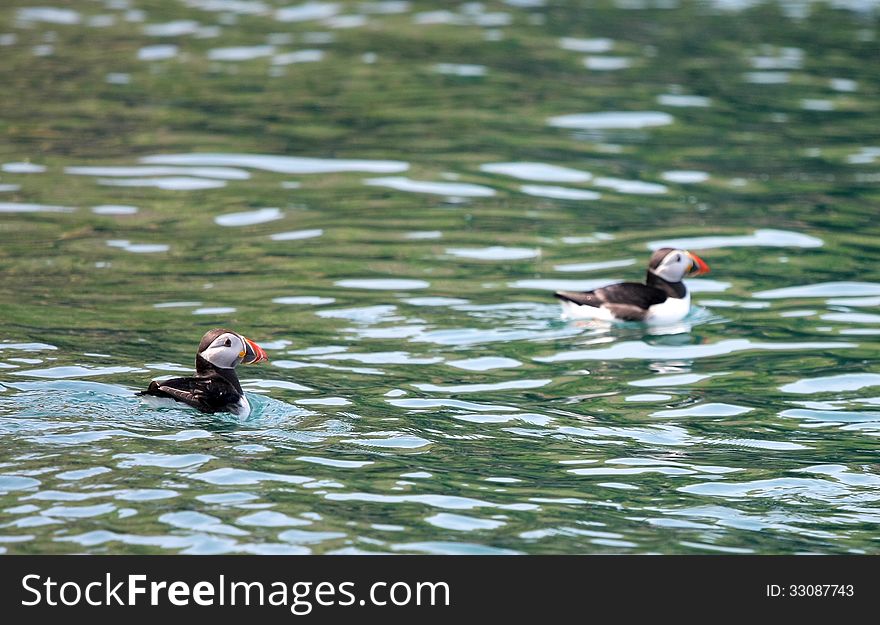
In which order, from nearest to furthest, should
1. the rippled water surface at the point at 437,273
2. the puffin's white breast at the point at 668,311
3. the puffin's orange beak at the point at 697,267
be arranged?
the rippled water surface at the point at 437,273, the puffin's white breast at the point at 668,311, the puffin's orange beak at the point at 697,267

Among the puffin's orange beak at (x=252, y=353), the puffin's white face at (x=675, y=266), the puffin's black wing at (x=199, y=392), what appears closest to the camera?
the puffin's black wing at (x=199, y=392)

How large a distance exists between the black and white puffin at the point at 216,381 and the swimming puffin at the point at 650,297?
13.4 ft

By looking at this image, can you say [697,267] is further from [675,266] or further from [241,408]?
[241,408]

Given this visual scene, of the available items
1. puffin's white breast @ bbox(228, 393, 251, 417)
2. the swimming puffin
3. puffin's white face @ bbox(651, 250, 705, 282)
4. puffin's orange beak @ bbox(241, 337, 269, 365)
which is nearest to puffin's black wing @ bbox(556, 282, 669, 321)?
the swimming puffin

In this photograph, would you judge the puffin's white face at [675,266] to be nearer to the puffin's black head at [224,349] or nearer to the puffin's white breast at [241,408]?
the puffin's black head at [224,349]

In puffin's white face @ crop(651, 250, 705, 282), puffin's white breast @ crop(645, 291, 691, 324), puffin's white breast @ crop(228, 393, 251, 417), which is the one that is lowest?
puffin's white breast @ crop(645, 291, 691, 324)

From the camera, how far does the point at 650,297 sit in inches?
568

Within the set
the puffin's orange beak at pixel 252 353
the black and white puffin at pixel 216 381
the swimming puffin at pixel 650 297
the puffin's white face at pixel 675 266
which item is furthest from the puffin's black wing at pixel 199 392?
the puffin's white face at pixel 675 266

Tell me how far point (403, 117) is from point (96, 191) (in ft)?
18.9

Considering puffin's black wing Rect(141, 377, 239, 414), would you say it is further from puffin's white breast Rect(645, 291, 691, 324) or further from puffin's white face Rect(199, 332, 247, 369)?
puffin's white breast Rect(645, 291, 691, 324)

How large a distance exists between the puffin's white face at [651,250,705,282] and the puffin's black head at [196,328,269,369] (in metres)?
5.22

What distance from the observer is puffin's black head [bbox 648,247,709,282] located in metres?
14.7

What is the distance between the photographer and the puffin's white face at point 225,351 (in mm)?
10867
